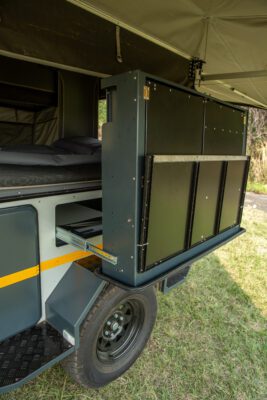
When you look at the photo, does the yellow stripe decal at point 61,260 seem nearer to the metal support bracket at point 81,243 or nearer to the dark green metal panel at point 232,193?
the metal support bracket at point 81,243

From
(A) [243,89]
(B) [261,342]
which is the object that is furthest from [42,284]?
(A) [243,89]

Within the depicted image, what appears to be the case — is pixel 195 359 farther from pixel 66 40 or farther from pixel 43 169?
pixel 66 40

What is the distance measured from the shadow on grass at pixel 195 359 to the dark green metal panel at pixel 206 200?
0.93 metres

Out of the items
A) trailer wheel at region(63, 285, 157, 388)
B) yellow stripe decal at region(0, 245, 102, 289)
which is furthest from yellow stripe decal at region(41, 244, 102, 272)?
trailer wheel at region(63, 285, 157, 388)

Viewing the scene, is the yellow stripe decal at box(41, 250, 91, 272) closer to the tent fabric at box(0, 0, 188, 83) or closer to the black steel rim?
the black steel rim

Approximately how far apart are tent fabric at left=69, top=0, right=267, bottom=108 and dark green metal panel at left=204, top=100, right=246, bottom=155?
63 cm

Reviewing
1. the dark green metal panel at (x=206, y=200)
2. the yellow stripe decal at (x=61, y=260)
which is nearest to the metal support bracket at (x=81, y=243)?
the yellow stripe decal at (x=61, y=260)

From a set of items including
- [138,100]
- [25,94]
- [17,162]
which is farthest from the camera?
[25,94]

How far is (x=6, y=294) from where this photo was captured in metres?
1.41

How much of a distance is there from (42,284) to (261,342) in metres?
1.89

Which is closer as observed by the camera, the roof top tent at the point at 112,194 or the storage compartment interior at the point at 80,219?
the roof top tent at the point at 112,194

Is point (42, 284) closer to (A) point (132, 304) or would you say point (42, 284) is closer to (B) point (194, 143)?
(A) point (132, 304)

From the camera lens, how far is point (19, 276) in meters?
1.45

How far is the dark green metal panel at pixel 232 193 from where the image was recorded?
2.13 metres
